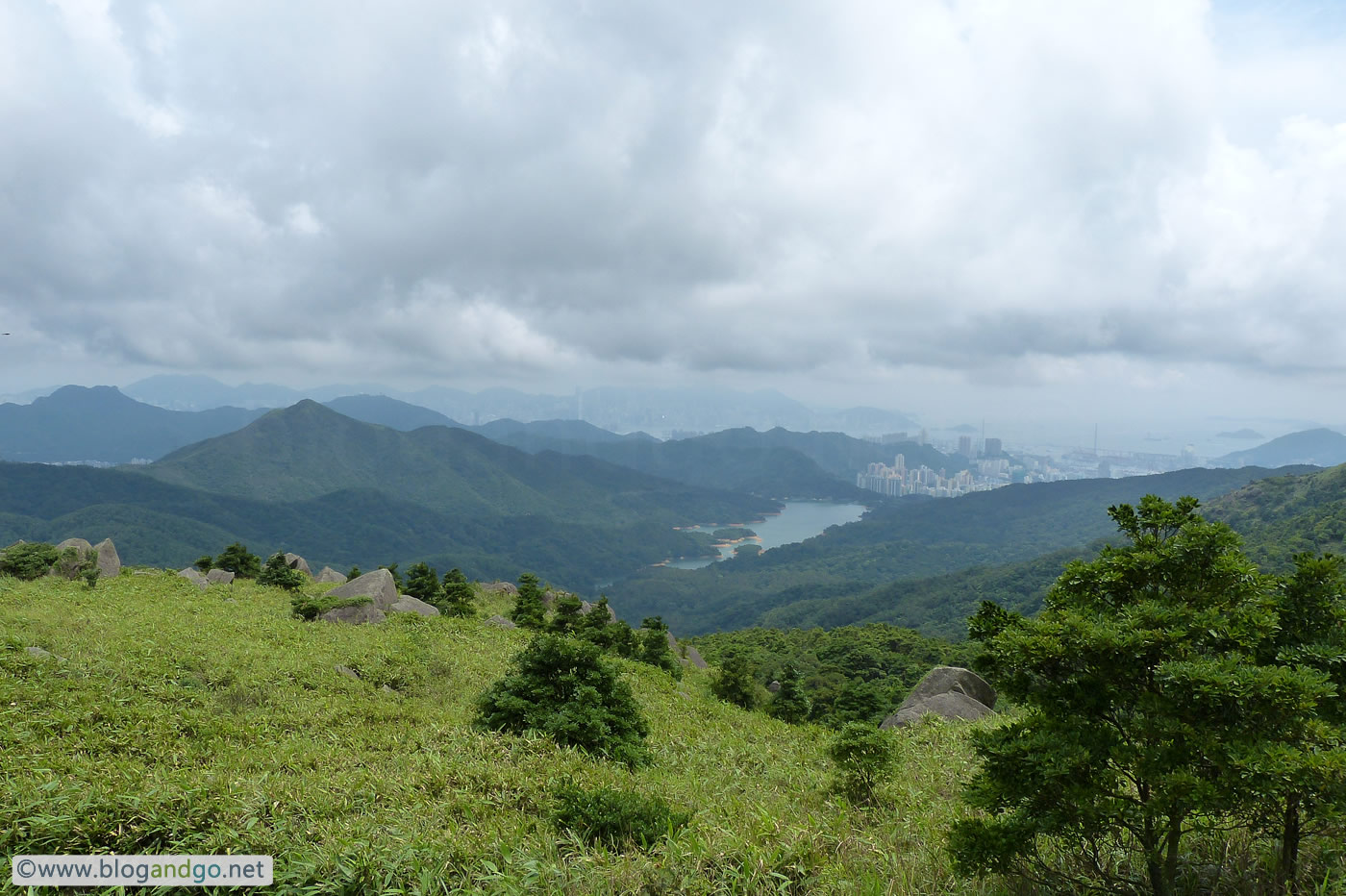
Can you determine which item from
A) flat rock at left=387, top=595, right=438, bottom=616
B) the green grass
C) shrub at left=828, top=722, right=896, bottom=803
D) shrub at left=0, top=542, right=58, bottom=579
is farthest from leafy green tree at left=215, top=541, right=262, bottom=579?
shrub at left=828, top=722, right=896, bottom=803

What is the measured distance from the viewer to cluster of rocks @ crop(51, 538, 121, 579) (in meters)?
22.8

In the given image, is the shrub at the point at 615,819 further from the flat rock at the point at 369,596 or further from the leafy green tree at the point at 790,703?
the flat rock at the point at 369,596

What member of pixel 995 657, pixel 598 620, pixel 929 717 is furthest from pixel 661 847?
pixel 598 620

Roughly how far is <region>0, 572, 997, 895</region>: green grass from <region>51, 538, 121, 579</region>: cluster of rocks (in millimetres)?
10884

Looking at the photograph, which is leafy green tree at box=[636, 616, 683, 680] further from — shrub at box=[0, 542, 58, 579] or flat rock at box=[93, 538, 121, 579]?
shrub at box=[0, 542, 58, 579]

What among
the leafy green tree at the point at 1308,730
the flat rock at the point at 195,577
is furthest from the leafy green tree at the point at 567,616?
the leafy green tree at the point at 1308,730

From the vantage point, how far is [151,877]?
477 cm

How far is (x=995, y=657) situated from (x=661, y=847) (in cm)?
326

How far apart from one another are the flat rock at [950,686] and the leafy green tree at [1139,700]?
45.2 feet

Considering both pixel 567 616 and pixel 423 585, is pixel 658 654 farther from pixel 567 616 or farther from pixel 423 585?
pixel 423 585

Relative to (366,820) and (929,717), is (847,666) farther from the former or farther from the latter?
→ (366,820)

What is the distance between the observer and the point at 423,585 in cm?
2680

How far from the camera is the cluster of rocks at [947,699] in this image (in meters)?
16.1

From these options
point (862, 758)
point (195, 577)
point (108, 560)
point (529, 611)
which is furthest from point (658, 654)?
point (108, 560)
